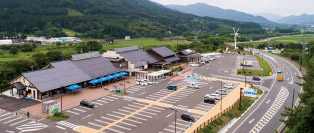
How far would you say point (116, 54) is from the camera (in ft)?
232

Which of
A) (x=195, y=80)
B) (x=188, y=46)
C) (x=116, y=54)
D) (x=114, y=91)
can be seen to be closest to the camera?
(x=114, y=91)

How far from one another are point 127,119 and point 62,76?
→ 850 inches

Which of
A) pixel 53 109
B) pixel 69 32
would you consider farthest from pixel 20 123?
pixel 69 32

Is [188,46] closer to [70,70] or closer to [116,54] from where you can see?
[116,54]

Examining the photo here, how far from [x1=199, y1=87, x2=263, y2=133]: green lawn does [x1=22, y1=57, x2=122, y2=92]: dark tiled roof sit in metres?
30.2

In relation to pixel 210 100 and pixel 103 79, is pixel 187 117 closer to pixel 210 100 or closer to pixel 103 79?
pixel 210 100

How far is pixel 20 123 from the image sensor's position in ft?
116

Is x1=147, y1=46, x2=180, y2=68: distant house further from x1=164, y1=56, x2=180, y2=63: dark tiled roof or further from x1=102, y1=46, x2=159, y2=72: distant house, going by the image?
x1=102, y1=46, x2=159, y2=72: distant house

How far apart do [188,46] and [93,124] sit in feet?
278

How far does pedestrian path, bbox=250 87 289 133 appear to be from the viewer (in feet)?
113

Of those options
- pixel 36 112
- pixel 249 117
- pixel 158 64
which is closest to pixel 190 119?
pixel 249 117

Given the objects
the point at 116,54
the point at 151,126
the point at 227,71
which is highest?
the point at 116,54

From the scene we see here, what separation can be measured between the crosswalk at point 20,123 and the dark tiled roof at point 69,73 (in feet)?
25.6

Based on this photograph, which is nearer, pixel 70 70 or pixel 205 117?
pixel 205 117
